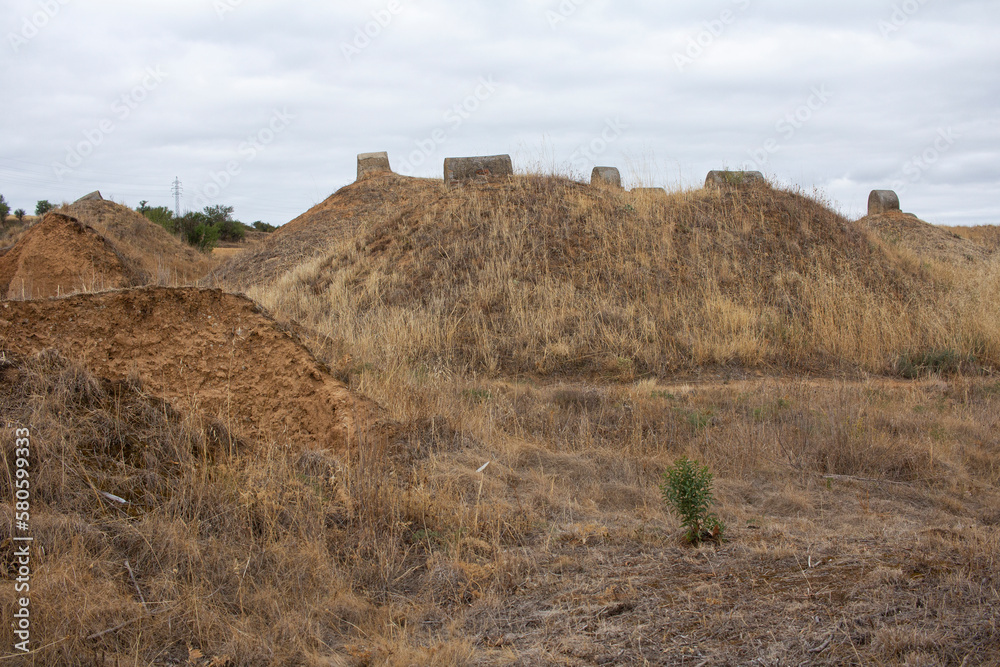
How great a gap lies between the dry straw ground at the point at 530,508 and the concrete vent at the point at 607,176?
5190 mm

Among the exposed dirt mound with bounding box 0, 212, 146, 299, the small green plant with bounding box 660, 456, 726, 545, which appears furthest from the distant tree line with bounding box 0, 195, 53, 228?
the small green plant with bounding box 660, 456, 726, 545

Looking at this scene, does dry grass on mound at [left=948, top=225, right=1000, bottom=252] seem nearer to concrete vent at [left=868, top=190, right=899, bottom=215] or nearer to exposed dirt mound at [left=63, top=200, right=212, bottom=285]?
concrete vent at [left=868, top=190, right=899, bottom=215]

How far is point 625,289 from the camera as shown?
1100cm

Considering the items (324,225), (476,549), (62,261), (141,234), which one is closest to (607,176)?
(324,225)

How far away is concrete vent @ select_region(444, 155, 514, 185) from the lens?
1395 centimetres

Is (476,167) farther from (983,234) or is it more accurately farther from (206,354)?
(983,234)

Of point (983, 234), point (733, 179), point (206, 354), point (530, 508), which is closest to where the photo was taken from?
point (530, 508)

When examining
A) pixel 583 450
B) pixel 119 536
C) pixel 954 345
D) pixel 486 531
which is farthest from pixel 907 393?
pixel 119 536

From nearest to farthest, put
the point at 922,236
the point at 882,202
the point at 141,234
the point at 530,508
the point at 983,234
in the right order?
the point at 530,508, the point at 141,234, the point at 922,236, the point at 882,202, the point at 983,234

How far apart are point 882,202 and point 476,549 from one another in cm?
2276

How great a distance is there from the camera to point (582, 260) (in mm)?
11508

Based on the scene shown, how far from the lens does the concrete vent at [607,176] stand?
46.0ft

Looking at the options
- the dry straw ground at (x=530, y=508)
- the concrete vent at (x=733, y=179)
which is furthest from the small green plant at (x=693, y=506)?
the concrete vent at (x=733, y=179)

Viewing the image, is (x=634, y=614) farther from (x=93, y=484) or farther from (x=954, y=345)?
(x=954, y=345)
